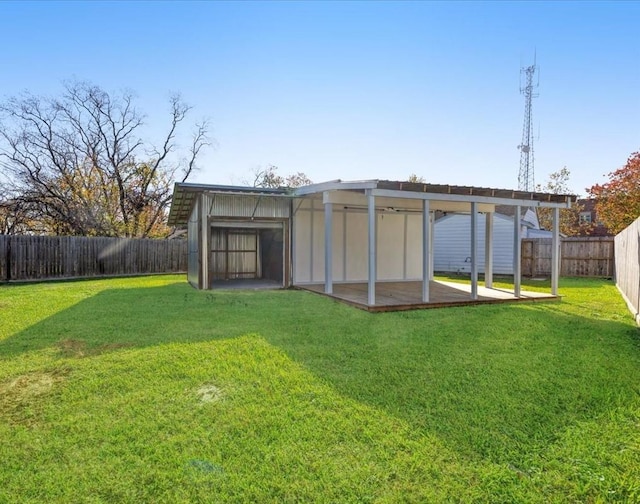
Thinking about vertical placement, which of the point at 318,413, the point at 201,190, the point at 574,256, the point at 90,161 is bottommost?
the point at 318,413

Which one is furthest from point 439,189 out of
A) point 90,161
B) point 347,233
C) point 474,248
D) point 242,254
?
point 90,161

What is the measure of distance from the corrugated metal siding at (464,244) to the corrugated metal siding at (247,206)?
8225mm

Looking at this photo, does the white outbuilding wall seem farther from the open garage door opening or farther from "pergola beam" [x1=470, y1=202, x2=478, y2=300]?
"pergola beam" [x1=470, y1=202, x2=478, y2=300]

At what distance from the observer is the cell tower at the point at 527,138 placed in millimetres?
22047

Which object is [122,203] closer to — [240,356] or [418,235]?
[418,235]

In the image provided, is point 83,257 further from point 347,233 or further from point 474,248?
point 474,248

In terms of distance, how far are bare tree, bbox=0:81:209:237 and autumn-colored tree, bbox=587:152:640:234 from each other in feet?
73.5

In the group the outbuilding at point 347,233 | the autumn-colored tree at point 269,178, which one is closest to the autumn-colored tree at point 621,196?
the outbuilding at point 347,233

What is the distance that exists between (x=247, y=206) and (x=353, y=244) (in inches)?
130

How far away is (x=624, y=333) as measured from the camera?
5.68 metres

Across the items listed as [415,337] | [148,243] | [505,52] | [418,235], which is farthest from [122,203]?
[415,337]

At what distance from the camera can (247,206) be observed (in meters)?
10.8

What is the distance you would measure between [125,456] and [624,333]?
21.1 feet

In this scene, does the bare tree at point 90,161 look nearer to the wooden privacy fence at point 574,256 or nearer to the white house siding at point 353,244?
the white house siding at point 353,244
